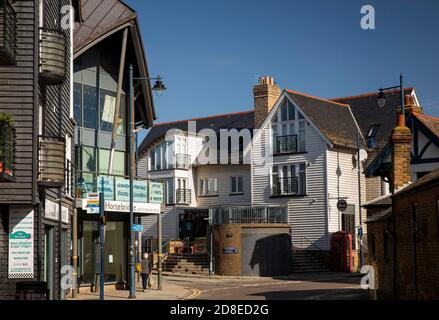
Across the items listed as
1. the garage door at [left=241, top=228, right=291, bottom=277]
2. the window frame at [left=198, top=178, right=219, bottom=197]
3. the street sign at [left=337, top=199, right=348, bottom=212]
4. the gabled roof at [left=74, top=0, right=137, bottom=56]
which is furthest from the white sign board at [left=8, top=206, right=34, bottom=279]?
the window frame at [left=198, top=178, right=219, bottom=197]

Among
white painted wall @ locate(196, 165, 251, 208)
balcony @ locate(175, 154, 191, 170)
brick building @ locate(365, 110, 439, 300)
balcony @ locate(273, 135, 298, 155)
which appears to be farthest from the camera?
balcony @ locate(175, 154, 191, 170)

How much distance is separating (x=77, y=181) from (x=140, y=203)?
3414 millimetres

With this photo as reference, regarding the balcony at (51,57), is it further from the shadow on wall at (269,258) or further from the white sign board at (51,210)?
the shadow on wall at (269,258)

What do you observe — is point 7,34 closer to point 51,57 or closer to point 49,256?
point 51,57

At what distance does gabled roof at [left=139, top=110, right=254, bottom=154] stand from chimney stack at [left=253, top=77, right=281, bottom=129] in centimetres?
478

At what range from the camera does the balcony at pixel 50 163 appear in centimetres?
2147

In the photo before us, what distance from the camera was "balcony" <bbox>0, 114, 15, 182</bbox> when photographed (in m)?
19.4

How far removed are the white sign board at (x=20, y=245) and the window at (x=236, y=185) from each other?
1539 inches

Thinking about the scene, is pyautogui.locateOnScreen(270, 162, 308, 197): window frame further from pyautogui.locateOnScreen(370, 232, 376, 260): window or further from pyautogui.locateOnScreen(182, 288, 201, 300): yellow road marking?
pyautogui.locateOnScreen(370, 232, 376, 260): window

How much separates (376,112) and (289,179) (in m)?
8.72

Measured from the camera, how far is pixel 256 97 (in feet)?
185

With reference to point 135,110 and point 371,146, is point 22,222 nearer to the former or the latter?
point 135,110

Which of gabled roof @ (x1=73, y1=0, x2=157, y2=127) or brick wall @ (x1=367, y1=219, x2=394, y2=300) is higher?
gabled roof @ (x1=73, y1=0, x2=157, y2=127)
